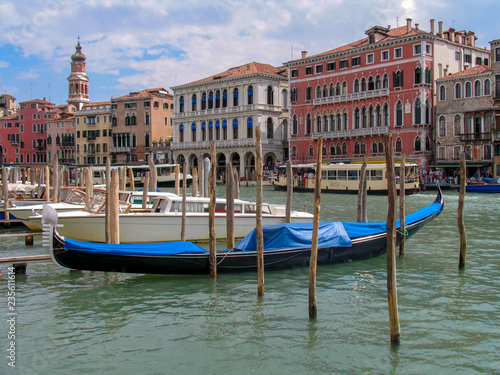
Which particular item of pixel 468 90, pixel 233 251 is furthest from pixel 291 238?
pixel 468 90

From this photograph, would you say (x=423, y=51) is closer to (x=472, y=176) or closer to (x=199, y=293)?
(x=472, y=176)

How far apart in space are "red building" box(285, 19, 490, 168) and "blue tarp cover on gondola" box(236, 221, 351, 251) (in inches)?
996

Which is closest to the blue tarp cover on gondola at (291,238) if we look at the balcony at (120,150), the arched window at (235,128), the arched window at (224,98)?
the arched window at (235,128)

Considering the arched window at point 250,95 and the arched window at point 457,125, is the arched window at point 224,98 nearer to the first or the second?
the arched window at point 250,95

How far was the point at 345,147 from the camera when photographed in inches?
1561

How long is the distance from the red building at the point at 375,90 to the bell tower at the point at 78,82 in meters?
36.8

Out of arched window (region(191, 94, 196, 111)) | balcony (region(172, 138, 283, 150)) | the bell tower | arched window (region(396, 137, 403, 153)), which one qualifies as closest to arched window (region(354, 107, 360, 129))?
arched window (region(396, 137, 403, 153))

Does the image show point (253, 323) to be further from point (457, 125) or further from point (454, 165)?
point (457, 125)

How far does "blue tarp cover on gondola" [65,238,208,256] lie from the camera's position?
26.6ft

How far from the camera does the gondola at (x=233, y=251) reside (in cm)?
811

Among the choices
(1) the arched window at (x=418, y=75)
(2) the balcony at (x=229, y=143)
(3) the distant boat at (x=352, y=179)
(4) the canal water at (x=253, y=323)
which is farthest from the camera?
(2) the balcony at (x=229, y=143)

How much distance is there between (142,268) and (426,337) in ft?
14.6

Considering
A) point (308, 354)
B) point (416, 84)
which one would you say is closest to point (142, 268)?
point (308, 354)

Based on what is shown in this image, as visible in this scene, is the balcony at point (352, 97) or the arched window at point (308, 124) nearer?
the balcony at point (352, 97)
